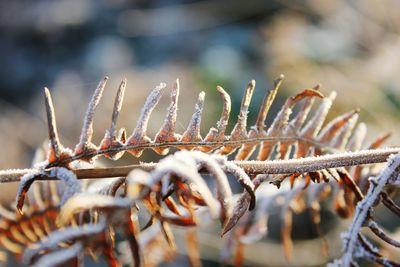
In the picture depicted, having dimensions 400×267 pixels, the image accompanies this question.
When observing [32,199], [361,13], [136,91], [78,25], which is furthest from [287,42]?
[32,199]

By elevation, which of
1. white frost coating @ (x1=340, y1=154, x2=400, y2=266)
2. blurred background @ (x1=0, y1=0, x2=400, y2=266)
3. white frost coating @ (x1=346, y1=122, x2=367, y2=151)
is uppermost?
blurred background @ (x1=0, y1=0, x2=400, y2=266)

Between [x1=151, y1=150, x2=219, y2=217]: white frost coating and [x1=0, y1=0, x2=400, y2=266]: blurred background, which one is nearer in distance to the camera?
[x1=151, y1=150, x2=219, y2=217]: white frost coating

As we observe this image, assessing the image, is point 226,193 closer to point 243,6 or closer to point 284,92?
point 284,92

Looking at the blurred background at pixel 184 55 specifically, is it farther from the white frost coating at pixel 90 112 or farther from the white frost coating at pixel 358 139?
the white frost coating at pixel 90 112

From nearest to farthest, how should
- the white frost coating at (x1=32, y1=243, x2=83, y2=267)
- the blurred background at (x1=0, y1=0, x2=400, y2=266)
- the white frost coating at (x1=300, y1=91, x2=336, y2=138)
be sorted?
the white frost coating at (x1=32, y1=243, x2=83, y2=267) < the white frost coating at (x1=300, y1=91, x2=336, y2=138) < the blurred background at (x1=0, y1=0, x2=400, y2=266)

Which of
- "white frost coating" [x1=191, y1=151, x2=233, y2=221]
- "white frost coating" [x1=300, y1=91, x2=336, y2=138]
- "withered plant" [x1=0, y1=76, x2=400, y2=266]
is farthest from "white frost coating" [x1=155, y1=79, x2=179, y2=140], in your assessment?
"white frost coating" [x1=300, y1=91, x2=336, y2=138]

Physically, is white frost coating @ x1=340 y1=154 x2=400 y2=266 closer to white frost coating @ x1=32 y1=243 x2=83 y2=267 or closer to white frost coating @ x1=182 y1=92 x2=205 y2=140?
white frost coating @ x1=182 y1=92 x2=205 y2=140
